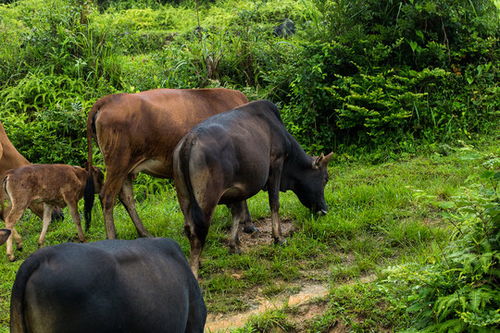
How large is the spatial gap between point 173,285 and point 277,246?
11.8ft

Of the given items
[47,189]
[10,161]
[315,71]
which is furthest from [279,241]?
[10,161]

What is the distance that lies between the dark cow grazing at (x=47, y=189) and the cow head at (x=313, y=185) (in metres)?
2.68

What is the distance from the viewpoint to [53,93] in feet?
38.7

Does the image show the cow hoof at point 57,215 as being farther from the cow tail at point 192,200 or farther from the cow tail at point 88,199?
the cow tail at point 192,200

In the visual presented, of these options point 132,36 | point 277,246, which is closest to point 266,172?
point 277,246

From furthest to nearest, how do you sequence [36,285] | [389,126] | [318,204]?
1. [389,126]
2. [318,204]
3. [36,285]

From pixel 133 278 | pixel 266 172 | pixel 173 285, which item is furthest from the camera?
pixel 266 172

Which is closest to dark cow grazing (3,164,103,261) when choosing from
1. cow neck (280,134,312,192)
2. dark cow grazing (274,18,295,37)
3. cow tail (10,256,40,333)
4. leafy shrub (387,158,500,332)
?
cow neck (280,134,312,192)

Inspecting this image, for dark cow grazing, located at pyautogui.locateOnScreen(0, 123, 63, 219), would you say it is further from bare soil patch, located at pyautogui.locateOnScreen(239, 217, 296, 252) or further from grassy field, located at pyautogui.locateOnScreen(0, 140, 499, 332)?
bare soil patch, located at pyautogui.locateOnScreen(239, 217, 296, 252)

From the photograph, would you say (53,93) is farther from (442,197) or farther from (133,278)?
(133,278)

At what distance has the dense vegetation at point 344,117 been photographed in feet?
17.5

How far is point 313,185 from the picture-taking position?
830cm

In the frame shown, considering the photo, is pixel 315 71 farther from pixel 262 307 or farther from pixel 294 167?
pixel 262 307

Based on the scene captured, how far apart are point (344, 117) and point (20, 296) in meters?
7.80
